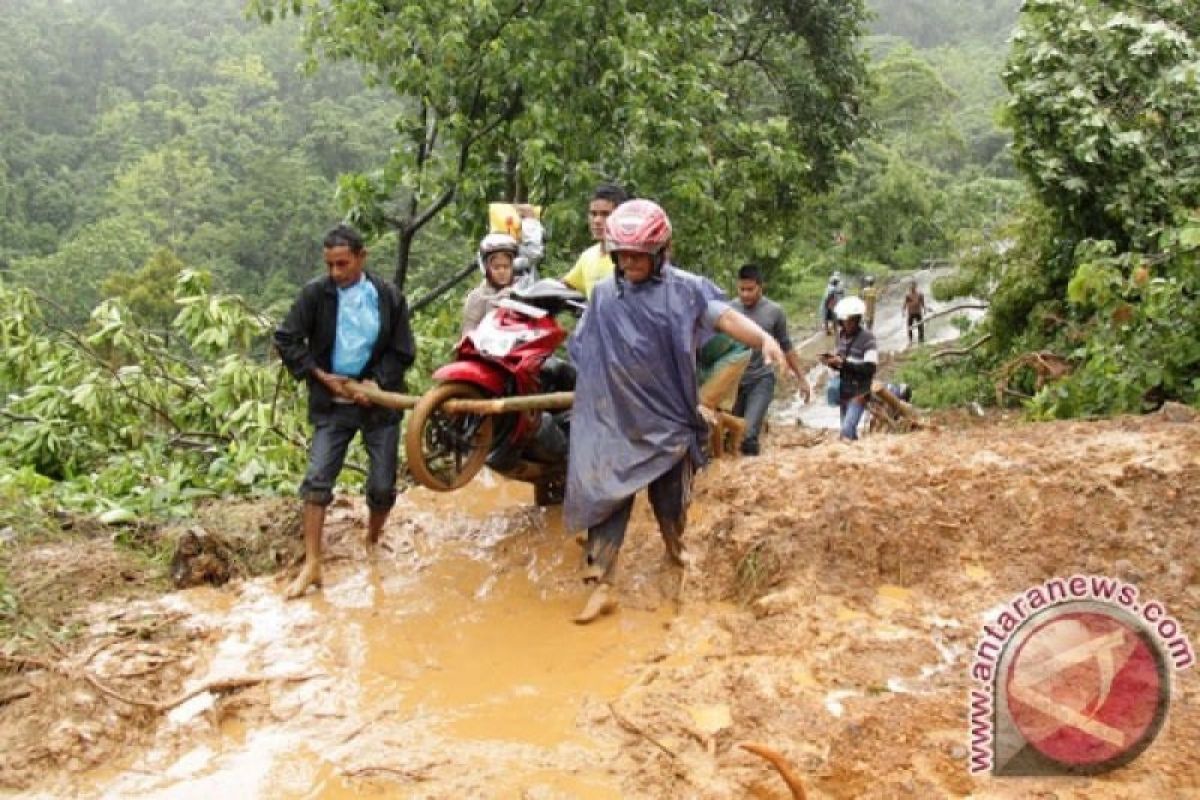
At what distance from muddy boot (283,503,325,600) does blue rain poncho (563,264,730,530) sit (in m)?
1.23

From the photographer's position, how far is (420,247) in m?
28.5

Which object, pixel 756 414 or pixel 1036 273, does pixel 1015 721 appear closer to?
pixel 756 414

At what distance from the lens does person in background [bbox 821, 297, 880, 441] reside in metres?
7.69

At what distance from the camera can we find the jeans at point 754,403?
6.78 m

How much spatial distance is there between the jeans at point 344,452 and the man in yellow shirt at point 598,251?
50.8 inches

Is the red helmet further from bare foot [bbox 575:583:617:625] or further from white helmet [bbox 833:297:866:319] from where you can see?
white helmet [bbox 833:297:866:319]

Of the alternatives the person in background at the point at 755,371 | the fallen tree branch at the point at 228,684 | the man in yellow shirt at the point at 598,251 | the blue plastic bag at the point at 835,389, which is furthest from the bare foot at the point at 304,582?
the blue plastic bag at the point at 835,389

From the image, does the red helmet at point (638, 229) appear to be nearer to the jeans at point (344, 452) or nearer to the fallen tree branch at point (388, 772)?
the jeans at point (344, 452)

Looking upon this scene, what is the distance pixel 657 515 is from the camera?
438 cm

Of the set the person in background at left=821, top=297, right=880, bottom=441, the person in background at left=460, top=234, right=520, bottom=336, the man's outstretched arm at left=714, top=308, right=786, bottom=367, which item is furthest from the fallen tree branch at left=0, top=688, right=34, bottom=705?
the person in background at left=821, top=297, right=880, bottom=441

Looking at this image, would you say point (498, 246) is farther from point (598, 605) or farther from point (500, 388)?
point (598, 605)

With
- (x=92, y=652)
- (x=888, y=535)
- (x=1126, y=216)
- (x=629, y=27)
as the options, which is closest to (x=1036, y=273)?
(x=1126, y=216)

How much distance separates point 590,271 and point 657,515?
5.20ft

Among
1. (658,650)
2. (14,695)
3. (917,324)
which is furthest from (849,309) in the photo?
(917,324)
